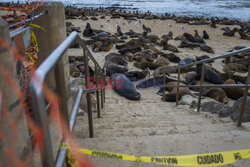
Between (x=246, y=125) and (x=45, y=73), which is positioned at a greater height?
(x=45, y=73)

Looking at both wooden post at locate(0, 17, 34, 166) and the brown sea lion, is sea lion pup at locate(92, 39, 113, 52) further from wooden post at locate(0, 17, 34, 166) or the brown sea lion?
wooden post at locate(0, 17, 34, 166)

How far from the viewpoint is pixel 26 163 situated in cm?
143

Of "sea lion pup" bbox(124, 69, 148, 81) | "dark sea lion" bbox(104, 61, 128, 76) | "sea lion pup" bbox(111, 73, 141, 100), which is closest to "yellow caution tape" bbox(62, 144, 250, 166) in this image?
"sea lion pup" bbox(111, 73, 141, 100)

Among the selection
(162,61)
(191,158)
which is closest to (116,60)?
(162,61)

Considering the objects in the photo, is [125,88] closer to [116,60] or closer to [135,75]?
[135,75]

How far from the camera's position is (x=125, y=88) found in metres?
6.32

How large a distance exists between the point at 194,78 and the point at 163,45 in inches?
221

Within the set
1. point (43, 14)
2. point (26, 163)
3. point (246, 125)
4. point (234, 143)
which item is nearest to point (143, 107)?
point (246, 125)

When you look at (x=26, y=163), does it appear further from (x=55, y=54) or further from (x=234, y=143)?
(x=234, y=143)

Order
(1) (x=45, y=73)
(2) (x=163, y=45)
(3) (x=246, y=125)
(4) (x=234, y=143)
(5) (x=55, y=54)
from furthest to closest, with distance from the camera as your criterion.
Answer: (2) (x=163, y=45) < (3) (x=246, y=125) < (4) (x=234, y=143) < (5) (x=55, y=54) < (1) (x=45, y=73)

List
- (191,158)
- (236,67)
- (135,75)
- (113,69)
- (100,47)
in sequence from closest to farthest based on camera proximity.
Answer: (191,158) → (135,75) → (113,69) → (236,67) → (100,47)

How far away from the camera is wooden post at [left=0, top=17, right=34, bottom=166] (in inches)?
47.1

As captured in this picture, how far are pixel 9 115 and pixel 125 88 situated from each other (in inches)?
202

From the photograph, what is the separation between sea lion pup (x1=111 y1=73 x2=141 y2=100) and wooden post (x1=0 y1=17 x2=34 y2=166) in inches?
189
